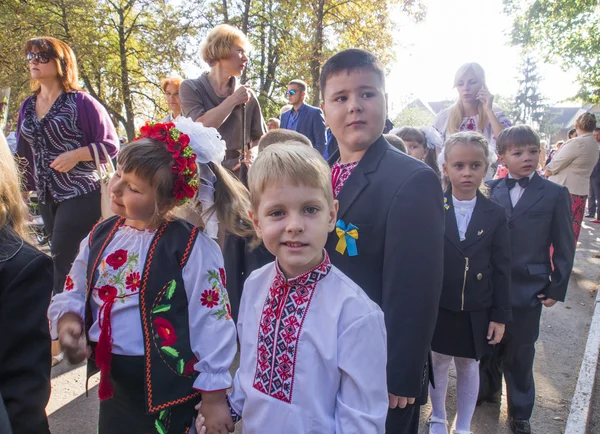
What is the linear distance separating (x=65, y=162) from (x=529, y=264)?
3.31m

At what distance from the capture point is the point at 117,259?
5.82 feet

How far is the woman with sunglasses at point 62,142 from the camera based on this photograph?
311 centimetres

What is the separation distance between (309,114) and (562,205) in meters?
4.16

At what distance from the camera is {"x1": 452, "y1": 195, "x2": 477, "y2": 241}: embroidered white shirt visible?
2.60 meters

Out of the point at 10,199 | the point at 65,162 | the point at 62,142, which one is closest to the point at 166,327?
the point at 10,199

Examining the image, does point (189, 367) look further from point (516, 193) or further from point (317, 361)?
point (516, 193)

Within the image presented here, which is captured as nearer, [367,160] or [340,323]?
[340,323]

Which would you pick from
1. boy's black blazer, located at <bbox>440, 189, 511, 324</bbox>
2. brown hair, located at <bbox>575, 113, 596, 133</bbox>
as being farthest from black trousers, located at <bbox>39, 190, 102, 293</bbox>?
brown hair, located at <bbox>575, 113, 596, 133</bbox>

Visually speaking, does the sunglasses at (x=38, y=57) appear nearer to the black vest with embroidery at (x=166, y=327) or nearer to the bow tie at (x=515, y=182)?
the black vest with embroidery at (x=166, y=327)

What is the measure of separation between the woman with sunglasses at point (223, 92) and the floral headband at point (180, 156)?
1353mm

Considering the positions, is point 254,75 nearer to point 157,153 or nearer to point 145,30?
point 145,30

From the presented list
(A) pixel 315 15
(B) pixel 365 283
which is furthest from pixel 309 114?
(A) pixel 315 15

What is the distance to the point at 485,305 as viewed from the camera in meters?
2.49

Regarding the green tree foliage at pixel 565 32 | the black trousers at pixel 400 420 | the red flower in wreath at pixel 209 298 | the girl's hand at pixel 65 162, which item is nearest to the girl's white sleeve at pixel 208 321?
the red flower in wreath at pixel 209 298
